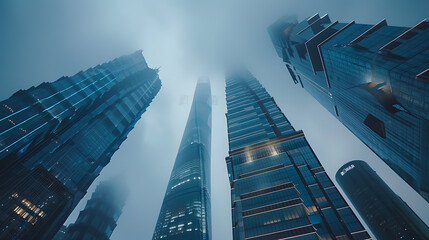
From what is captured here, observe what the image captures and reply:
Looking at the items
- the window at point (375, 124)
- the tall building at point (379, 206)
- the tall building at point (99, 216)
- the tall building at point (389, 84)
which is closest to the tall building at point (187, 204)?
the tall building at point (99, 216)

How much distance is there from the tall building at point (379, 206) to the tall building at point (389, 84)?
244 feet

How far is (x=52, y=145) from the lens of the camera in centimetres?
6669

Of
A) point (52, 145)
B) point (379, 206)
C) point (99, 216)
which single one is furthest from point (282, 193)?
point (99, 216)

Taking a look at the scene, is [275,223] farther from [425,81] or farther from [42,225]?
[42,225]

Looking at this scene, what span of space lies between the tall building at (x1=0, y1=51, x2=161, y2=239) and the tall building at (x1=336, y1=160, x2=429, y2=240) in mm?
153808

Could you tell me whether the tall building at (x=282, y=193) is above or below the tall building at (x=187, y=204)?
below

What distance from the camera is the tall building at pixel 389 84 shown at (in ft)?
115

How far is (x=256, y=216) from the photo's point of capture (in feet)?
158

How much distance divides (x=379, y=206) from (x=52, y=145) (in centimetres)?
16858

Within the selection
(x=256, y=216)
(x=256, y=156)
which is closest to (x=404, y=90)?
(x=256, y=216)

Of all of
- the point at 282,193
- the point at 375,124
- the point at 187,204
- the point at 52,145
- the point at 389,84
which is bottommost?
the point at 282,193

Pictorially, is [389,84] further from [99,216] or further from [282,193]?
[99,216]

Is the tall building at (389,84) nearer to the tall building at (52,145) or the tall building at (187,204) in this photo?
the tall building at (187,204)

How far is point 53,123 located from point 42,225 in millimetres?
32716
